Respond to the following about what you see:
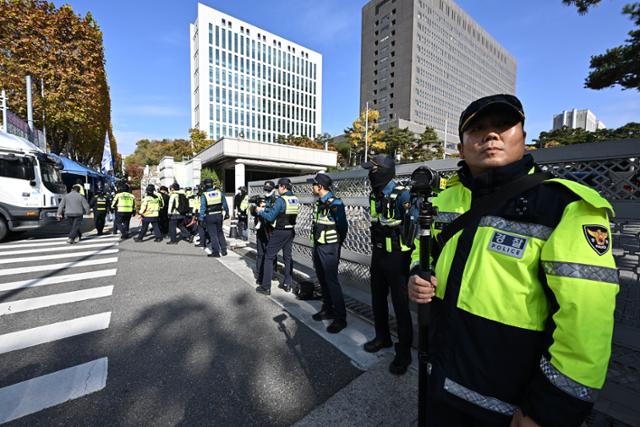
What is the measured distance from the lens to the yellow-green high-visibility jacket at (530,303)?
0.91 metres

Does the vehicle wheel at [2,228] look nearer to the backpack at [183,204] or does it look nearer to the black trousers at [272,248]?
the backpack at [183,204]

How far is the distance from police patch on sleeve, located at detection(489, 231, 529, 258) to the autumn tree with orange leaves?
23919 mm

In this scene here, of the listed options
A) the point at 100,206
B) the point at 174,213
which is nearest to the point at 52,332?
the point at 174,213

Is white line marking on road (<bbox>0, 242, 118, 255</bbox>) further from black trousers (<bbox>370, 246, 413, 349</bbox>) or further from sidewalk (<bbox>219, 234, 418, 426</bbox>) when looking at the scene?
black trousers (<bbox>370, 246, 413, 349</bbox>)

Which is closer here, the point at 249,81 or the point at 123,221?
the point at 123,221

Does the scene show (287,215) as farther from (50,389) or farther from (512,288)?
(512,288)

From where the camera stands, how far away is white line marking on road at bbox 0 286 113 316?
422 cm

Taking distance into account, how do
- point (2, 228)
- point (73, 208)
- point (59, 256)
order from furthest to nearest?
point (73, 208)
point (2, 228)
point (59, 256)

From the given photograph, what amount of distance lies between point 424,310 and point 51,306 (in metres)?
5.52

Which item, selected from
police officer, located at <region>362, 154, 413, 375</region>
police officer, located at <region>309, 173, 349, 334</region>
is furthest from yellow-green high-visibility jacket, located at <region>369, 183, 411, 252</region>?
police officer, located at <region>309, 173, 349, 334</region>

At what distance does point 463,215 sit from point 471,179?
18 centimetres

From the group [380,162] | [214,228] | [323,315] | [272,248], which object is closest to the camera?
[380,162]

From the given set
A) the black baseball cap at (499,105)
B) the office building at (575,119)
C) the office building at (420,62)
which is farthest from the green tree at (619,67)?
the office building at (575,119)

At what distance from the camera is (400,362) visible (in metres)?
2.69
